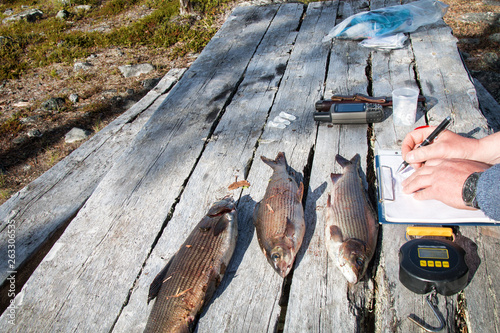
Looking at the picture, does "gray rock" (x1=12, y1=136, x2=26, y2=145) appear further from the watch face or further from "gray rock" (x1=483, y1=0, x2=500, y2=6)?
"gray rock" (x1=483, y1=0, x2=500, y2=6)

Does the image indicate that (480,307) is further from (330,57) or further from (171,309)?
(330,57)

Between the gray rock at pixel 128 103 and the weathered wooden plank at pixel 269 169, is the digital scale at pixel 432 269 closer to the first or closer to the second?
the weathered wooden plank at pixel 269 169

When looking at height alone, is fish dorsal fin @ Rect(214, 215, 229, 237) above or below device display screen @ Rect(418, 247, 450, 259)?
below

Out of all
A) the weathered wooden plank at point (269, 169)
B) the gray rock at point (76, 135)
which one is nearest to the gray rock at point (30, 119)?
the gray rock at point (76, 135)

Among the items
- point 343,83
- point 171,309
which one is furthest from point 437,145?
point 171,309

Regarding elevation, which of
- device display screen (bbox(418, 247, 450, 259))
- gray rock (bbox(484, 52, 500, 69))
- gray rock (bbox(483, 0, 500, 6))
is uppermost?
device display screen (bbox(418, 247, 450, 259))

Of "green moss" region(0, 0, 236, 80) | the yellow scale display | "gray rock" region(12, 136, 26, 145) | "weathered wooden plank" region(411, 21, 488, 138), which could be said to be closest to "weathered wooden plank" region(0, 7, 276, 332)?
the yellow scale display

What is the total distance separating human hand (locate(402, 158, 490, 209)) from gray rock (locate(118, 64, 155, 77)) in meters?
7.18

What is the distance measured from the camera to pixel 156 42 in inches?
358

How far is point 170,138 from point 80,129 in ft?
13.0

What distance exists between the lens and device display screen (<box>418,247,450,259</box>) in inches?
66.3

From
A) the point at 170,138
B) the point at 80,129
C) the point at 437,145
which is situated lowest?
the point at 80,129

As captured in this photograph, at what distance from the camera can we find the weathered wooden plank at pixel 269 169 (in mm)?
1757

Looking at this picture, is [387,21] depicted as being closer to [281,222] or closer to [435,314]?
[281,222]
